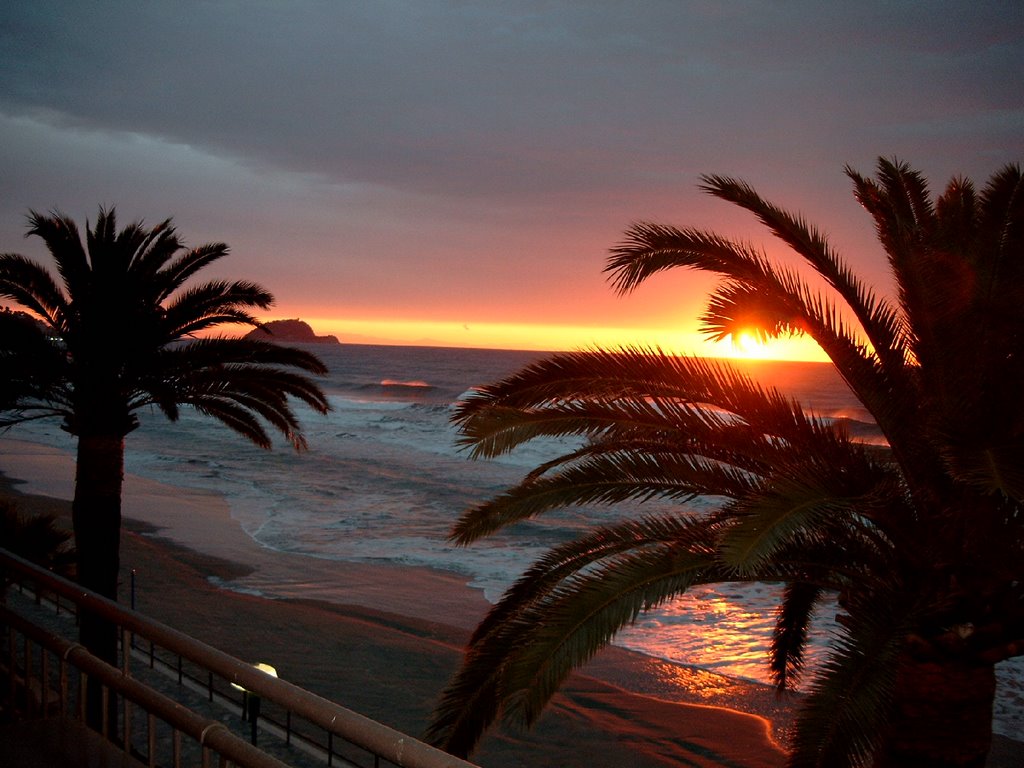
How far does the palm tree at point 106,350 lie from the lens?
30.3ft

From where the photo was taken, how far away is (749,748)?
973cm

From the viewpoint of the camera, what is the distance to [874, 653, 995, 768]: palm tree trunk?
5020 mm

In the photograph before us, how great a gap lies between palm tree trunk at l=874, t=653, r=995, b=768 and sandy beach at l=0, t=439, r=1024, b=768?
4553mm

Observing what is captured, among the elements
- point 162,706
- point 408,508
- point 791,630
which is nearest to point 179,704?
point 162,706

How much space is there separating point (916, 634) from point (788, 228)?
2597mm

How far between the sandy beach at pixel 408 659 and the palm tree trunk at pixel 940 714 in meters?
4.55

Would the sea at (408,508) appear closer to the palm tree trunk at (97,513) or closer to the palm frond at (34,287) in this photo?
the palm tree trunk at (97,513)

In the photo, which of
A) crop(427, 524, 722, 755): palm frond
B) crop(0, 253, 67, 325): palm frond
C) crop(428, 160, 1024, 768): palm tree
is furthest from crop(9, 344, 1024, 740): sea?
crop(0, 253, 67, 325): palm frond

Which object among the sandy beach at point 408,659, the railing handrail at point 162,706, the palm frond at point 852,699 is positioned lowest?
the sandy beach at point 408,659

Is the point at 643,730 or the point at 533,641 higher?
the point at 533,641

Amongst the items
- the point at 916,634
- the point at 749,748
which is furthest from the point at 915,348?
the point at 749,748

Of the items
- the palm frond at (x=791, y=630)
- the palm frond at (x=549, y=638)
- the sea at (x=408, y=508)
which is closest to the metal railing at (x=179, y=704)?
the palm frond at (x=549, y=638)

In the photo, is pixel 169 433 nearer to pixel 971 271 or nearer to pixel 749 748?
pixel 749 748

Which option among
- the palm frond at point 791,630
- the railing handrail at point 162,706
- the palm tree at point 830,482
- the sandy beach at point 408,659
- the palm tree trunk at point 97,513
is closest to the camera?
the railing handrail at point 162,706
